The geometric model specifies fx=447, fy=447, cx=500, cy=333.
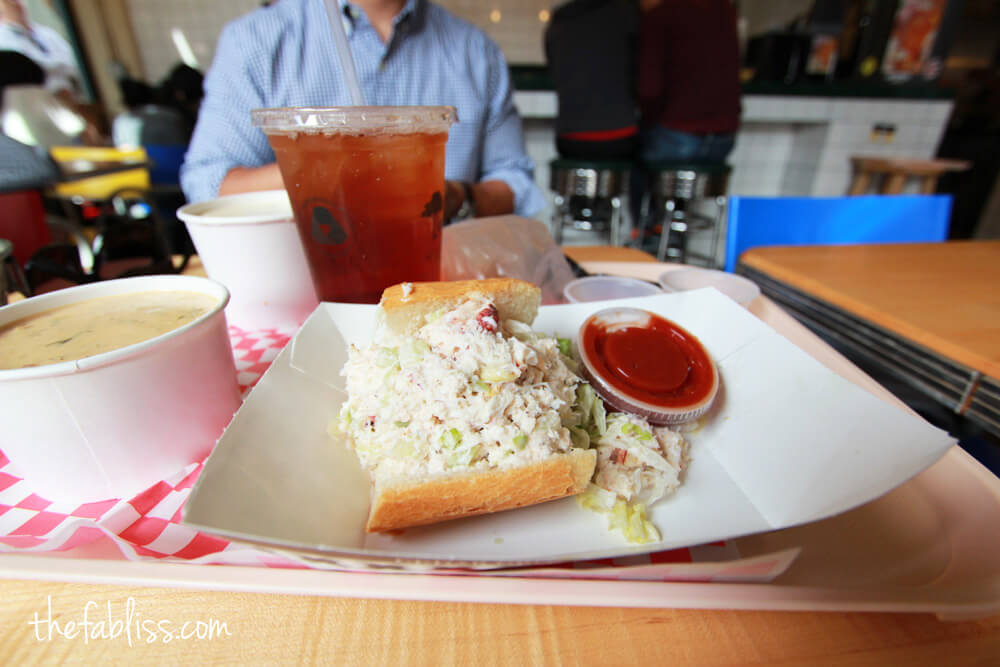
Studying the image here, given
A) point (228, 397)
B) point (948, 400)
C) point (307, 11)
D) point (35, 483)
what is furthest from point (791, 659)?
point (307, 11)

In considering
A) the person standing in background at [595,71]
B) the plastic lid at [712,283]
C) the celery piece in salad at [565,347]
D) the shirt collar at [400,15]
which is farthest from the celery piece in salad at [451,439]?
the person standing in background at [595,71]

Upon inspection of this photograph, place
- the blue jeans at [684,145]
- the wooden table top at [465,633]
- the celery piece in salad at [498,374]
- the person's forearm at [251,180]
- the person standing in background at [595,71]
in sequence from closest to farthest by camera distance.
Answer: the wooden table top at [465,633] < the celery piece in salad at [498,374] < the person's forearm at [251,180] < the person standing in background at [595,71] < the blue jeans at [684,145]

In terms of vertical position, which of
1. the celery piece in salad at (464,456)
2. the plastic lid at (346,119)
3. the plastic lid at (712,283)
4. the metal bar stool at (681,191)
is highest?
the plastic lid at (346,119)

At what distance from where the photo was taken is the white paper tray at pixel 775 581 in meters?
0.57

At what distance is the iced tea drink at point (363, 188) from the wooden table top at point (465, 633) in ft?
2.42

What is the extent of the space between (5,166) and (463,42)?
A: 2368mm

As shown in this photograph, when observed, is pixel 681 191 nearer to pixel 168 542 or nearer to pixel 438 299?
pixel 438 299

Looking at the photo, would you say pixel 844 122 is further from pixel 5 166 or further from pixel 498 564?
pixel 5 166

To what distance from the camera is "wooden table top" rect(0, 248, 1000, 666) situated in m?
0.53

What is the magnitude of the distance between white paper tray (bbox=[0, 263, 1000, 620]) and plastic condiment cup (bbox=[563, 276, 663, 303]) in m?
0.80

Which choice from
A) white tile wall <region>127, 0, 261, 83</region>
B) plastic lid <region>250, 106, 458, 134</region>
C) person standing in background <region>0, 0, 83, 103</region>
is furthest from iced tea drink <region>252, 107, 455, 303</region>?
white tile wall <region>127, 0, 261, 83</region>

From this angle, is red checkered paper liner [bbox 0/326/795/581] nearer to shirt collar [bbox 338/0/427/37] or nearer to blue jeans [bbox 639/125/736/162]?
shirt collar [bbox 338/0/427/37]

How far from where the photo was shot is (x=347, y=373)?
0.83 meters

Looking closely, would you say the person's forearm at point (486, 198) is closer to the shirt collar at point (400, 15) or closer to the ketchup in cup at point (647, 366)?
the shirt collar at point (400, 15)
